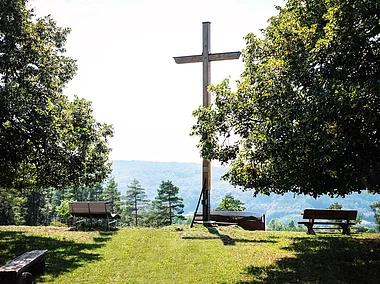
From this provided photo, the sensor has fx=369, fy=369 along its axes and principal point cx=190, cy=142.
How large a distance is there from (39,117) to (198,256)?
18.3 ft

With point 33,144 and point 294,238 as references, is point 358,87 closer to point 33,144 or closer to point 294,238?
point 294,238

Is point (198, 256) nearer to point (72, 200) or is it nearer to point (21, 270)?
point (21, 270)

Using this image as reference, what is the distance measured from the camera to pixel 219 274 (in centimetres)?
786

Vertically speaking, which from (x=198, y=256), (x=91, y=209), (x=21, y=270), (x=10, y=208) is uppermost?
(x=21, y=270)

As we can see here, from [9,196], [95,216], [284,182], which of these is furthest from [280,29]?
[9,196]

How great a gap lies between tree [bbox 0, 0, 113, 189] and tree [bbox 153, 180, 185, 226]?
39.3m

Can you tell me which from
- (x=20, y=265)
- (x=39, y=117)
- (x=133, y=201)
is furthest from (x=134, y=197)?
(x=20, y=265)


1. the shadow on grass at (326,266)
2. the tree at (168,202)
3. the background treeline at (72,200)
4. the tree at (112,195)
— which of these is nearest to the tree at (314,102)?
the shadow on grass at (326,266)

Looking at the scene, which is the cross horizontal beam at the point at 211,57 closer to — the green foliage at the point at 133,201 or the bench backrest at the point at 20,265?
the bench backrest at the point at 20,265

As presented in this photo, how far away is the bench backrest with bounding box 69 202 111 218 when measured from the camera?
15445 millimetres

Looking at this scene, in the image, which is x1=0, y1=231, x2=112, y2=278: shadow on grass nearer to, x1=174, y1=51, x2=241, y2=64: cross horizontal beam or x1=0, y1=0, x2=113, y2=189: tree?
x1=0, y1=0, x2=113, y2=189: tree

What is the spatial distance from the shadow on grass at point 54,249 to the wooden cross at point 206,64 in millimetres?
4178

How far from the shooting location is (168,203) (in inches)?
2194

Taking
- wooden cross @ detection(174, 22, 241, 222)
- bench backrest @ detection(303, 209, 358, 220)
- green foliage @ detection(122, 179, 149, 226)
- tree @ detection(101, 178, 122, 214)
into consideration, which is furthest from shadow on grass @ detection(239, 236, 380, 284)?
green foliage @ detection(122, 179, 149, 226)
